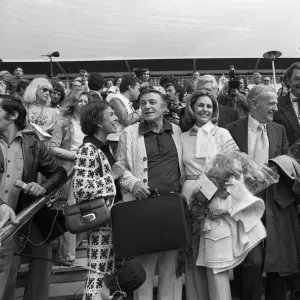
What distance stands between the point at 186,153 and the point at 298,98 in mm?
1356

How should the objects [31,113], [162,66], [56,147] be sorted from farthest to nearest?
[162,66]
[31,113]
[56,147]

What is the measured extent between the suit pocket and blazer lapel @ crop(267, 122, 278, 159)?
2.51 ft

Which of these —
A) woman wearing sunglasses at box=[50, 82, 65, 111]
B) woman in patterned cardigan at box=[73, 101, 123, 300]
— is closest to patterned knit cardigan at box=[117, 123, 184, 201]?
woman in patterned cardigan at box=[73, 101, 123, 300]

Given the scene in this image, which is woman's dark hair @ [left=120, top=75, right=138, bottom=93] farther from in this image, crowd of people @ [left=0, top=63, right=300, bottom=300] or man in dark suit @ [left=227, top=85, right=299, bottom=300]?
man in dark suit @ [left=227, top=85, right=299, bottom=300]

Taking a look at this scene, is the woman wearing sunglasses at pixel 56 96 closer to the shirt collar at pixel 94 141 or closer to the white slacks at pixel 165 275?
the shirt collar at pixel 94 141

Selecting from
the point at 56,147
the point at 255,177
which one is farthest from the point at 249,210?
the point at 56,147

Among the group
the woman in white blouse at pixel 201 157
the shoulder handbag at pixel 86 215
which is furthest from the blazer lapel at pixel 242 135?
the shoulder handbag at pixel 86 215

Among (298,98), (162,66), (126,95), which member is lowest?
(298,98)

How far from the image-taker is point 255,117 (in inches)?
117

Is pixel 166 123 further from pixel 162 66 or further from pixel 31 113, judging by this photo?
pixel 162 66

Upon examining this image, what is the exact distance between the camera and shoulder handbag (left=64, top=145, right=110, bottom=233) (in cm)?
226

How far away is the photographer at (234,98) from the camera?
3952mm

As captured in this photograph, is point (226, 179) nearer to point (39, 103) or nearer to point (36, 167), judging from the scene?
point (36, 167)

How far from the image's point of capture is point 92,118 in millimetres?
2643
